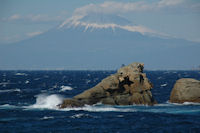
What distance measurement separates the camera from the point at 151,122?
1986 inches

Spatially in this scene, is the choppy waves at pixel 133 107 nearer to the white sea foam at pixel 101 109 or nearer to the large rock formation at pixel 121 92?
the white sea foam at pixel 101 109

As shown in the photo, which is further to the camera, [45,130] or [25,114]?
[25,114]

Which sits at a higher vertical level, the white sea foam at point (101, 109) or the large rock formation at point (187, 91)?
the large rock formation at point (187, 91)

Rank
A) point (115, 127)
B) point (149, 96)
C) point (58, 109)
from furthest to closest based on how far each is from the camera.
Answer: point (149, 96), point (58, 109), point (115, 127)

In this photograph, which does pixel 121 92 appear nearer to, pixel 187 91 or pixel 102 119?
pixel 187 91

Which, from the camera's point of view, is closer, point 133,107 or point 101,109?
point 101,109

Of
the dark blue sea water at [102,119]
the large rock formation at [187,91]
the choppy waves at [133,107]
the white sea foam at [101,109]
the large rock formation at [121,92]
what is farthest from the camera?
the large rock formation at [187,91]

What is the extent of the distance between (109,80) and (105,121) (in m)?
18.0

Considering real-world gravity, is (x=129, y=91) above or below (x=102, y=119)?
above

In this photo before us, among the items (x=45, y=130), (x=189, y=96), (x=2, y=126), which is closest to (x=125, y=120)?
(x=45, y=130)

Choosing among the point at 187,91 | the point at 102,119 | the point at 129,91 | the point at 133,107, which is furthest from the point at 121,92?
→ the point at 102,119

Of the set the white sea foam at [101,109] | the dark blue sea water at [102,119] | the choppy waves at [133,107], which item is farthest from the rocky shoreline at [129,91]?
the white sea foam at [101,109]

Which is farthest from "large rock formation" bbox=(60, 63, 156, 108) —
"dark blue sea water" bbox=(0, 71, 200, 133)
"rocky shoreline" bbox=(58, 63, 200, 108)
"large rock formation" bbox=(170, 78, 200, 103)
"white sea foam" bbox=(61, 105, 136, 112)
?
"large rock formation" bbox=(170, 78, 200, 103)

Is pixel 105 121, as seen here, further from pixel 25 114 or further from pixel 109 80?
pixel 109 80
